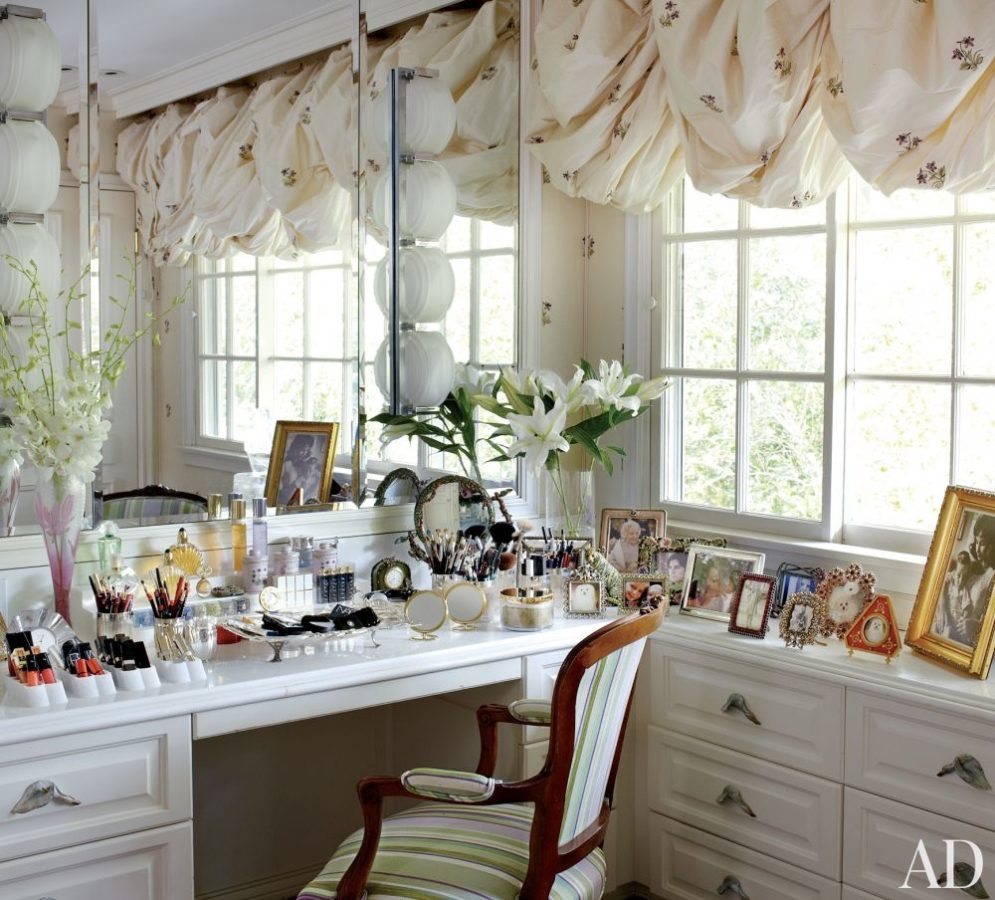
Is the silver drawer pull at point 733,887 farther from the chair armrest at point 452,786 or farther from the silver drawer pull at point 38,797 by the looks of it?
the silver drawer pull at point 38,797

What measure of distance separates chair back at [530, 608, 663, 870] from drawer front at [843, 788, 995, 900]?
558 mm

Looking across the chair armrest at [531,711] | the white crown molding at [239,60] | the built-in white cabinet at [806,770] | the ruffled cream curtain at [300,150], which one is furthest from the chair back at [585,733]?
the white crown molding at [239,60]

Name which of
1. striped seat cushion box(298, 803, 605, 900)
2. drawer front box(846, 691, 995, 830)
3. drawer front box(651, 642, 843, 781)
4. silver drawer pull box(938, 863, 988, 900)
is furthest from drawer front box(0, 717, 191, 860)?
silver drawer pull box(938, 863, 988, 900)

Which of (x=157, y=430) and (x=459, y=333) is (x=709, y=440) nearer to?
(x=459, y=333)

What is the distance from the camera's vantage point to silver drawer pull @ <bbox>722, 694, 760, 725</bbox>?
2.65m

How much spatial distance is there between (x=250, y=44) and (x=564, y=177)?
82cm

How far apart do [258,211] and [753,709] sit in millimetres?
1574

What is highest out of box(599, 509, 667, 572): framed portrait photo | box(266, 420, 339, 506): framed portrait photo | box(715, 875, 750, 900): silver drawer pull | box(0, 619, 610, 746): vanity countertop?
box(266, 420, 339, 506): framed portrait photo

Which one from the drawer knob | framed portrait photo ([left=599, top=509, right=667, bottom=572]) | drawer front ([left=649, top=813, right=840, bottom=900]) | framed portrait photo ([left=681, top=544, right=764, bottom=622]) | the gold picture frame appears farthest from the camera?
framed portrait photo ([left=599, top=509, right=667, bottom=572])

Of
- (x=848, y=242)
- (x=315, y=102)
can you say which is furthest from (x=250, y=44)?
(x=848, y=242)

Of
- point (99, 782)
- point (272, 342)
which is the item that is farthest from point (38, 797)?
point (272, 342)

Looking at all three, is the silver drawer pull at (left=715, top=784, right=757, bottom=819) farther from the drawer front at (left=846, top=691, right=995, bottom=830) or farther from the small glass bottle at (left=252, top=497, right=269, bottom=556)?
the small glass bottle at (left=252, top=497, right=269, bottom=556)

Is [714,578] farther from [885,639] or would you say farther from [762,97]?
[762,97]

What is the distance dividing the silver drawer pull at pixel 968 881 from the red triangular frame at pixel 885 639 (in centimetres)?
40
